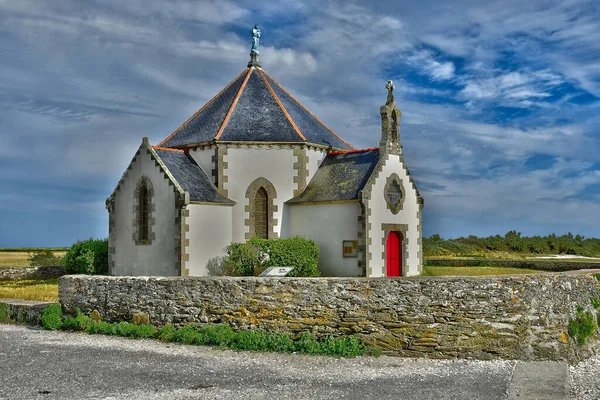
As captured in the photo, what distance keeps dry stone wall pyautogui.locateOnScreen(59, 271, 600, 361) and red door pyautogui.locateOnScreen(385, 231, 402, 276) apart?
1194 cm

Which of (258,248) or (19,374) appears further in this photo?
(258,248)

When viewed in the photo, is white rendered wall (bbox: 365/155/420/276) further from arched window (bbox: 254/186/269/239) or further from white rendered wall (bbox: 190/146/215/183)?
white rendered wall (bbox: 190/146/215/183)

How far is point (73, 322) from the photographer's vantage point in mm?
16312

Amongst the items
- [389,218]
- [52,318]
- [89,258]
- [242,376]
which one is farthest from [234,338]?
[89,258]

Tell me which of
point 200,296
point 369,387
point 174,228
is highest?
point 174,228

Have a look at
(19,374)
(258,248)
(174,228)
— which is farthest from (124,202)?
(19,374)

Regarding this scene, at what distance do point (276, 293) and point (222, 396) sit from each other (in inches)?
167

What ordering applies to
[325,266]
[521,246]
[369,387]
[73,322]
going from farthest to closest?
[521,246]
[325,266]
[73,322]
[369,387]

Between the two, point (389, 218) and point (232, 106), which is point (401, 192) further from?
point (232, 106)

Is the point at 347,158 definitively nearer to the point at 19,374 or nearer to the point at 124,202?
the point at 124,202

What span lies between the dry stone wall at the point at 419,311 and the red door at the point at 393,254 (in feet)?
39.2

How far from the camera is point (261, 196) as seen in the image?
2638cm

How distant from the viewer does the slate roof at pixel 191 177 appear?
79.7ft

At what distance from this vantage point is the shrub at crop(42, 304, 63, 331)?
1677cm
